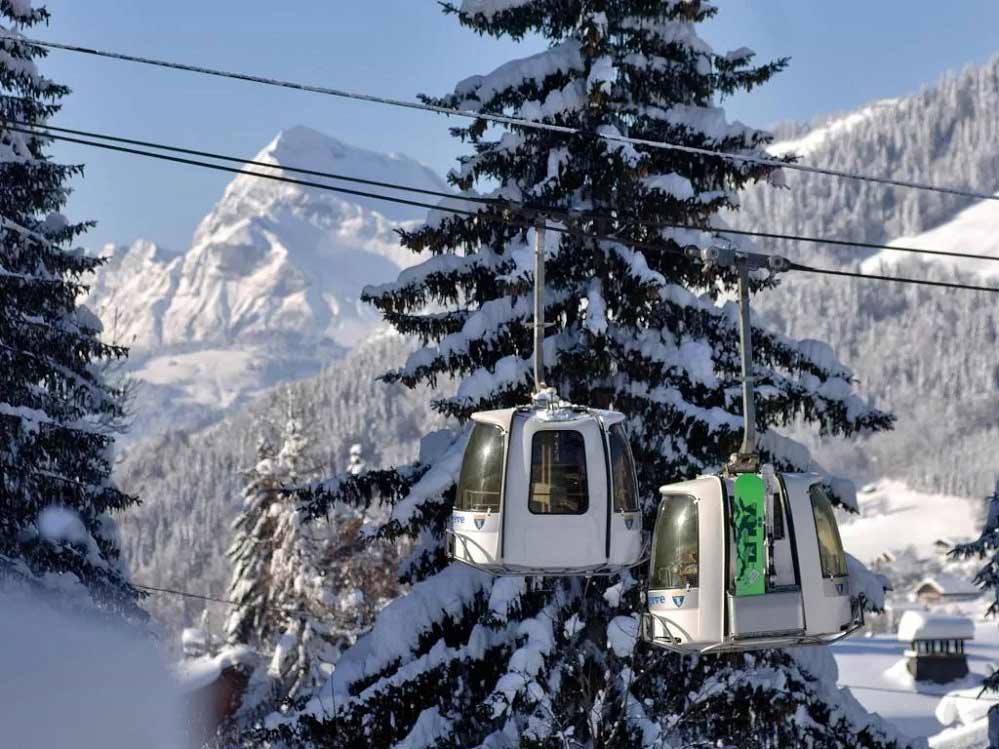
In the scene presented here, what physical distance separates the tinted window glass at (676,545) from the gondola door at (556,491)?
2.88ft

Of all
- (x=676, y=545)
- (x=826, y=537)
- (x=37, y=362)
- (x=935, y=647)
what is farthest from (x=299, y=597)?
(x=935, y=647)

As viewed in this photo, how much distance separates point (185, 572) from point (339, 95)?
173446 mm

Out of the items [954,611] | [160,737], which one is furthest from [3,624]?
[954,611]

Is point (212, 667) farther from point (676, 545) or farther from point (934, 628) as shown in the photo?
point (934, 628)

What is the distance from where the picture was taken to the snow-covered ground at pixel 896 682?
207 feet

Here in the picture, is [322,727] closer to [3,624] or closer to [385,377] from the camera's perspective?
[385,377]

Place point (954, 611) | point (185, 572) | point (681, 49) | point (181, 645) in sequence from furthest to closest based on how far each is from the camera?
1. point (185, 572)
2. point (954, 611)
3. point (181, 645)
4. point (681, 49)

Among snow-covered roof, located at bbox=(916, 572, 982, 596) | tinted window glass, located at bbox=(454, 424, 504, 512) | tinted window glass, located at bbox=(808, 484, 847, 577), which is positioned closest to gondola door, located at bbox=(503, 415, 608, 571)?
tinted window glass, located at bbox=(454, 424, 504, 512)

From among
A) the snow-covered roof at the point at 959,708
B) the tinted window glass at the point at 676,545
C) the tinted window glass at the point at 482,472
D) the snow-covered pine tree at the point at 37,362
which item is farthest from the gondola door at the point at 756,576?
the snow-covered roof at the point at 959,708

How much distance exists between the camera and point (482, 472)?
50.2ft

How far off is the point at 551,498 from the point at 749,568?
2.42 meters

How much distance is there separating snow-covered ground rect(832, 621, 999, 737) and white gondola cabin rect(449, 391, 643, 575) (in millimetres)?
45705

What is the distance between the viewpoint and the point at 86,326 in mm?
25859

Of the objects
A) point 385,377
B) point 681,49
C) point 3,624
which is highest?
point 681,49
